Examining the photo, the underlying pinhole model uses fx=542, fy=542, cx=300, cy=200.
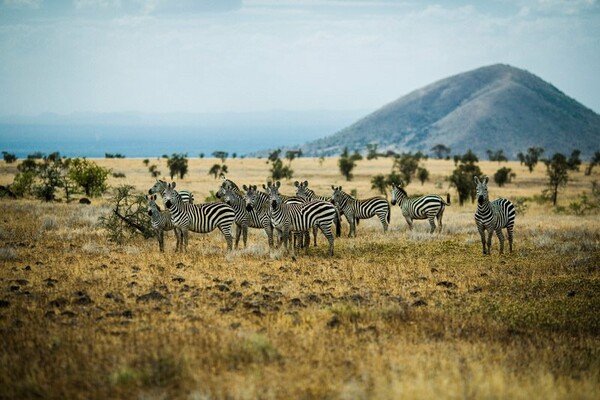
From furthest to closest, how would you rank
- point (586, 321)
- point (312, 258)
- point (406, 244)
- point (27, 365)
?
point (406, 244), point (312, 258), point (586, 321), point (27, 365)

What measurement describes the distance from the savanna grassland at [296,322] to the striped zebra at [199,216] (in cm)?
83

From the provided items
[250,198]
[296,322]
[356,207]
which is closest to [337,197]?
[356,207]

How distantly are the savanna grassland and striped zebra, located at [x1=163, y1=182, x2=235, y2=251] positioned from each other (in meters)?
0.83

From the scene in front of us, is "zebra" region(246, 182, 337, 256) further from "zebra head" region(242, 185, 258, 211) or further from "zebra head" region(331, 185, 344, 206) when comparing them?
"zebra head" region(331, 185, 344, 206)

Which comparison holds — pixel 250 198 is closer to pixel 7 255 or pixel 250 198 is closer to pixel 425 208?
pixel 7 255

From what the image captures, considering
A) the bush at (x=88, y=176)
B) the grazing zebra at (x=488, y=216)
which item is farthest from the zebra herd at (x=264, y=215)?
the bush at (x=88, y=176)

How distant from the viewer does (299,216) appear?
723 inches

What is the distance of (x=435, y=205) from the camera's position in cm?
2445

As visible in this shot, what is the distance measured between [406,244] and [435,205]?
453 centimetres

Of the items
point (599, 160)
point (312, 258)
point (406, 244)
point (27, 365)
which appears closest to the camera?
point (27, 365)

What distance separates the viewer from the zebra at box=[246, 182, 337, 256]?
1816 cm

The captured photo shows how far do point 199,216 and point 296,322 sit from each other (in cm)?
890

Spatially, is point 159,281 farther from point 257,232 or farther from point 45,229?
point 257,232

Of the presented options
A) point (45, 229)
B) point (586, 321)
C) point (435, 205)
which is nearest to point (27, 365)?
point (586, 321)
